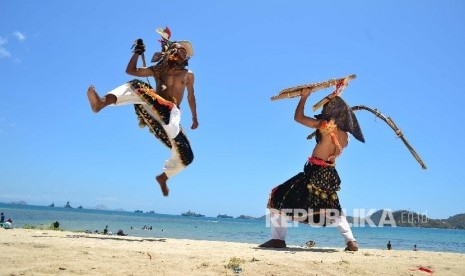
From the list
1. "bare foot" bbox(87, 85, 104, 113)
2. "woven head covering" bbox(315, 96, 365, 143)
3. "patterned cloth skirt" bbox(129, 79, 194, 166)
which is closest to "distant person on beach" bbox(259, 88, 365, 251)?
"woven head covering" bbox(315, 96, 365, 143)

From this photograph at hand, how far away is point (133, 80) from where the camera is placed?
588cm

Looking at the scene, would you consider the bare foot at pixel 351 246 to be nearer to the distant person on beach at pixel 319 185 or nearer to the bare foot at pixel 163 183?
the distant person on beach at pixel 319 185

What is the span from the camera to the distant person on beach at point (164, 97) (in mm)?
5754

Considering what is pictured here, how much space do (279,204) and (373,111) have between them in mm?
2190

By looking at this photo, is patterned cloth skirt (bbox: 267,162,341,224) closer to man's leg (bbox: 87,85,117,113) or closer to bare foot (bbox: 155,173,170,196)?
bare foot (bbox: 155,173,170,196)

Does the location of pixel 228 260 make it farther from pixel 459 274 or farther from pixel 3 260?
pixel 459 274

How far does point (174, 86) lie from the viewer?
6.34 meters

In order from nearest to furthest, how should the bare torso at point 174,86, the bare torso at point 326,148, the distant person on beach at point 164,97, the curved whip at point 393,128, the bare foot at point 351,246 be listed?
1. the distant person on beach at point 164,97
2. the bare foot at point 351,246
3. the bare torso at point 326,148
4. the bare torso at point 174,86
5. the curved whip at point 393,128

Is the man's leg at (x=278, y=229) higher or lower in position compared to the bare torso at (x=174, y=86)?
lower

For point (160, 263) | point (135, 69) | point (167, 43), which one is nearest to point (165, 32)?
point (167, 43)

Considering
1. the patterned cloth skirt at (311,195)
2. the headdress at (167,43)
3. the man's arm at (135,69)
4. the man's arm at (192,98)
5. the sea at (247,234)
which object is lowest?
the sea at (247,234)

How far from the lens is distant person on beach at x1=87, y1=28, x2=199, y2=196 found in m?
5.75

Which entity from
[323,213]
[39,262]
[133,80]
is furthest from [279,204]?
[39,262]

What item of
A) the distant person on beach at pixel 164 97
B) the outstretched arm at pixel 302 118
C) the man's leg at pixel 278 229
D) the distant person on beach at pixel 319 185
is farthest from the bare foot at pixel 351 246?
the distant person on beach at pixel 164 97
